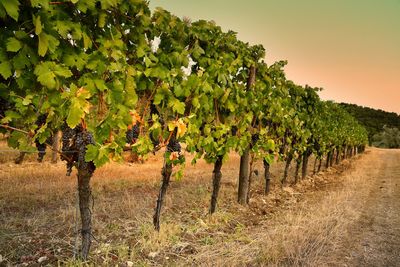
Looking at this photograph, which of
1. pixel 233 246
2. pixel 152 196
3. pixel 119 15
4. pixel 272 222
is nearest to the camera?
pixel 119 15

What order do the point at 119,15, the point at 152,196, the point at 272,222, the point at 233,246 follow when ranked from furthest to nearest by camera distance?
the point at 152,196
the point at 272,222
the point at 233,246
the point at 119,15

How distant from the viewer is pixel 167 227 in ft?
21.2

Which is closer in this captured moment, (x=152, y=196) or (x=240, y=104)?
(x=240, y=104)

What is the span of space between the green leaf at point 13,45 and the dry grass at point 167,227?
2.85 m

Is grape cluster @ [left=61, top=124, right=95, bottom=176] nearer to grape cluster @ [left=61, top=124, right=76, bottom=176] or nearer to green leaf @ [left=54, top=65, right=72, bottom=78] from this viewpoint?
grape cluster @ [left=61, top=124, right=76, bottom=176]

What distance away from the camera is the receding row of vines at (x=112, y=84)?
3.57m

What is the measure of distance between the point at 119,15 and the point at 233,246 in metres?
3.75

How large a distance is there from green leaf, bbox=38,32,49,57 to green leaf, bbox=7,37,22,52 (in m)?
0.25

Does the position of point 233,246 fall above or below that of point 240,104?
below

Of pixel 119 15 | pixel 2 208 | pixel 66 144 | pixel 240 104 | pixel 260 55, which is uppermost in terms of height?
pixel 260 55

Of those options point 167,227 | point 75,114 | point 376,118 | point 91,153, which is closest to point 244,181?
point 167,227

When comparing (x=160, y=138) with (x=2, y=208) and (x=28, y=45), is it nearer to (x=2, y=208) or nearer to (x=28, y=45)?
(x=28, y=45)

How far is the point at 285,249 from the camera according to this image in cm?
536

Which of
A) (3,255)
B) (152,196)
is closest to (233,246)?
(3,255)
